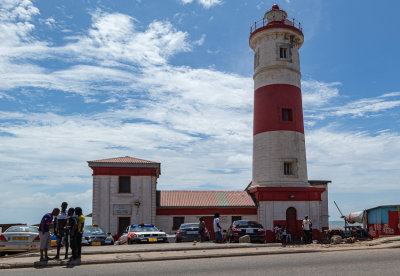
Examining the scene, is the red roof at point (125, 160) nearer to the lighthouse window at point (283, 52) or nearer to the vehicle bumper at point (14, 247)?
the lighthouse window at point (283, 52)

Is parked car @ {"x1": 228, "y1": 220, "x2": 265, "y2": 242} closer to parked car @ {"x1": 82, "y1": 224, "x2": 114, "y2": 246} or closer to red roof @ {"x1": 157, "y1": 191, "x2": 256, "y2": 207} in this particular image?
parked car @ {"x1": 82, "y1": 224, "x2": 114, "y2": 246}

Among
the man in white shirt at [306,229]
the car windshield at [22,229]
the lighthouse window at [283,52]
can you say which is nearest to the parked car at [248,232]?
the man in white shirt at [306,229]

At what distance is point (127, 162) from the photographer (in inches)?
1154

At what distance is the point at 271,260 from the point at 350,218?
2465cm

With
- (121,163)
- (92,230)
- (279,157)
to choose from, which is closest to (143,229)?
(92,230)

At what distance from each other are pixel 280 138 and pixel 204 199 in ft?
24.0

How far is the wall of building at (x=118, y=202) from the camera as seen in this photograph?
2867cm

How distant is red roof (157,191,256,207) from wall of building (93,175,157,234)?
1.16 meters

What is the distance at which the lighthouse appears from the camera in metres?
29.3

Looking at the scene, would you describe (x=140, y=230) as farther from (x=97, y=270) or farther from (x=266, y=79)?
(x=266, y=79)

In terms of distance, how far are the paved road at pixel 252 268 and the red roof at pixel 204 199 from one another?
17.5m

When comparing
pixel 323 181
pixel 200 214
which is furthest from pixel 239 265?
pixel 323 181

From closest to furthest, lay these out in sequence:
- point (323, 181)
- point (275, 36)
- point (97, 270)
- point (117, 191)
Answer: point (97, 270), point (117, 191), point (275, 36), point (323, 181)

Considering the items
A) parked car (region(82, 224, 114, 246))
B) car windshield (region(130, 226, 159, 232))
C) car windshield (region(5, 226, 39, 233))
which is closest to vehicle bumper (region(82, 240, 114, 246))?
parked car (region(82, 224, 114, 246))
